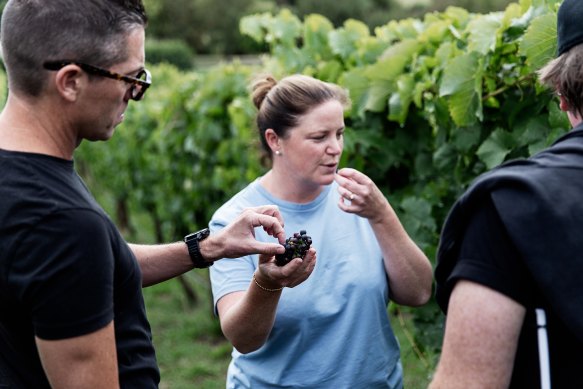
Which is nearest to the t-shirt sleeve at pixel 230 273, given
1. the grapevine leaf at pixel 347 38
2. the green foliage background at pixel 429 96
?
the green foliage background at pixel 429 96

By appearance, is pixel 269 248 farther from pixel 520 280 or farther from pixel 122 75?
pixel 520 280

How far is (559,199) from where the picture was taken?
5.26 ft

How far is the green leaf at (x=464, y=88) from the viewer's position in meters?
3.32

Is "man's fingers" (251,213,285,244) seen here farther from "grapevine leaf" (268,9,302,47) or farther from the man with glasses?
"grapevine leaf" (268,9,302,47)

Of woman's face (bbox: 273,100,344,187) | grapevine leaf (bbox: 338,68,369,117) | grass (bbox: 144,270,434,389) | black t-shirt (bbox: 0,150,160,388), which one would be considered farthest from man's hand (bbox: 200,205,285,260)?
grass (bbox: 144,270,434,389)

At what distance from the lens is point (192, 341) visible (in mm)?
7703

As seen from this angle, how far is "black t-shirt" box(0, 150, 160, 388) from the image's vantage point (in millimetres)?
1788

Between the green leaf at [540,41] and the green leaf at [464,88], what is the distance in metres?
0.32

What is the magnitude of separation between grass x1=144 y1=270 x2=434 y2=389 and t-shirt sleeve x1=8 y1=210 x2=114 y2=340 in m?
3.17

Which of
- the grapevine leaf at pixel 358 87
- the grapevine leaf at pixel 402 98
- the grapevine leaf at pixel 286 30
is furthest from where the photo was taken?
the grapevine leaf at pixel 286 30

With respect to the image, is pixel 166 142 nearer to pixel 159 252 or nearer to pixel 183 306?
pixel 183 306

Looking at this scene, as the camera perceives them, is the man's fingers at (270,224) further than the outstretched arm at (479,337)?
Yes

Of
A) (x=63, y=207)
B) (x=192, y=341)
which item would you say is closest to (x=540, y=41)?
(x=63, y=207)

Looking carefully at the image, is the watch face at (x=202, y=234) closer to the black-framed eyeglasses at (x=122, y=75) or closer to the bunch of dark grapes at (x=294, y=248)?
the bunch of dark grapes at (x=294, y=248)
